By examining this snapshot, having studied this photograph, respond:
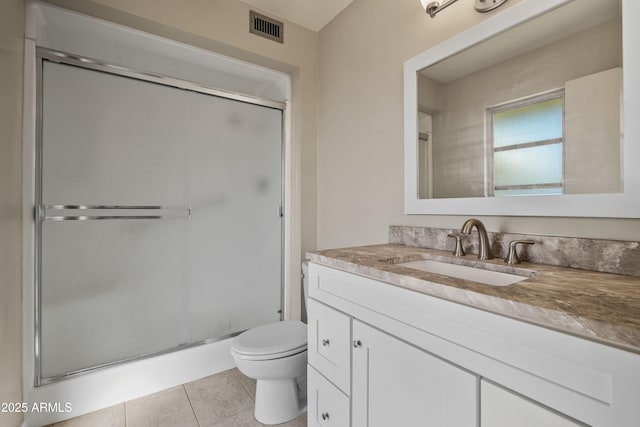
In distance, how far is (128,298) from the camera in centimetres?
178

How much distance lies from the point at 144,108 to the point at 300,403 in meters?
1.99

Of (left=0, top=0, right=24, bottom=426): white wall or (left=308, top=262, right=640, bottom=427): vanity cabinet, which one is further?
(left=0, top=0, right=24, bottom=426): white wall

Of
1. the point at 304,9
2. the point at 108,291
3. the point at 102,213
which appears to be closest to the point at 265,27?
the point at 304,9

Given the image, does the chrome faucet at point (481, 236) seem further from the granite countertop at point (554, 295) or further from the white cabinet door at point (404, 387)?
the white cabinet door at point (404, 387)

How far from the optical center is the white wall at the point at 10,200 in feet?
3.91

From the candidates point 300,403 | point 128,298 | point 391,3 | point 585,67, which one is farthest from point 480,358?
point 128,298

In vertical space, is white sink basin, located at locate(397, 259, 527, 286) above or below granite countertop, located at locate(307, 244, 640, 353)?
below

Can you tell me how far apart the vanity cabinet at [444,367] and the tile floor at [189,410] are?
0.57 metres

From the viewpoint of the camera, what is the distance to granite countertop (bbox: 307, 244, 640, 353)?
0.51 meters

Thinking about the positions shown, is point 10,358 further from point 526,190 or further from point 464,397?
point 526,190

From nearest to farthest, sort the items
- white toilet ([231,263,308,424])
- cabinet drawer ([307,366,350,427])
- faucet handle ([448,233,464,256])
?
cabinet drawer ([307,366,350,427]) < faucet handle ([448,233,464,256]) < white toilet ([231,263,308,424])

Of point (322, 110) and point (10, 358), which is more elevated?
point (322, 110)

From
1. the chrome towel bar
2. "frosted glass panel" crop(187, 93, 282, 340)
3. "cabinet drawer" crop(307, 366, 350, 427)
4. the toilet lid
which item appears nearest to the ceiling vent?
"frosted glass panel" crop(187, 93, 282, 340)

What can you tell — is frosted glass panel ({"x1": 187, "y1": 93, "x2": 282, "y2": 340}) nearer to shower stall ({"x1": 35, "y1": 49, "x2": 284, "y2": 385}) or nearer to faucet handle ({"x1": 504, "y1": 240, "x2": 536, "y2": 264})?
shower stall ({"x1": 35, "y1": 49, "x2": 284, "y2": 385})
